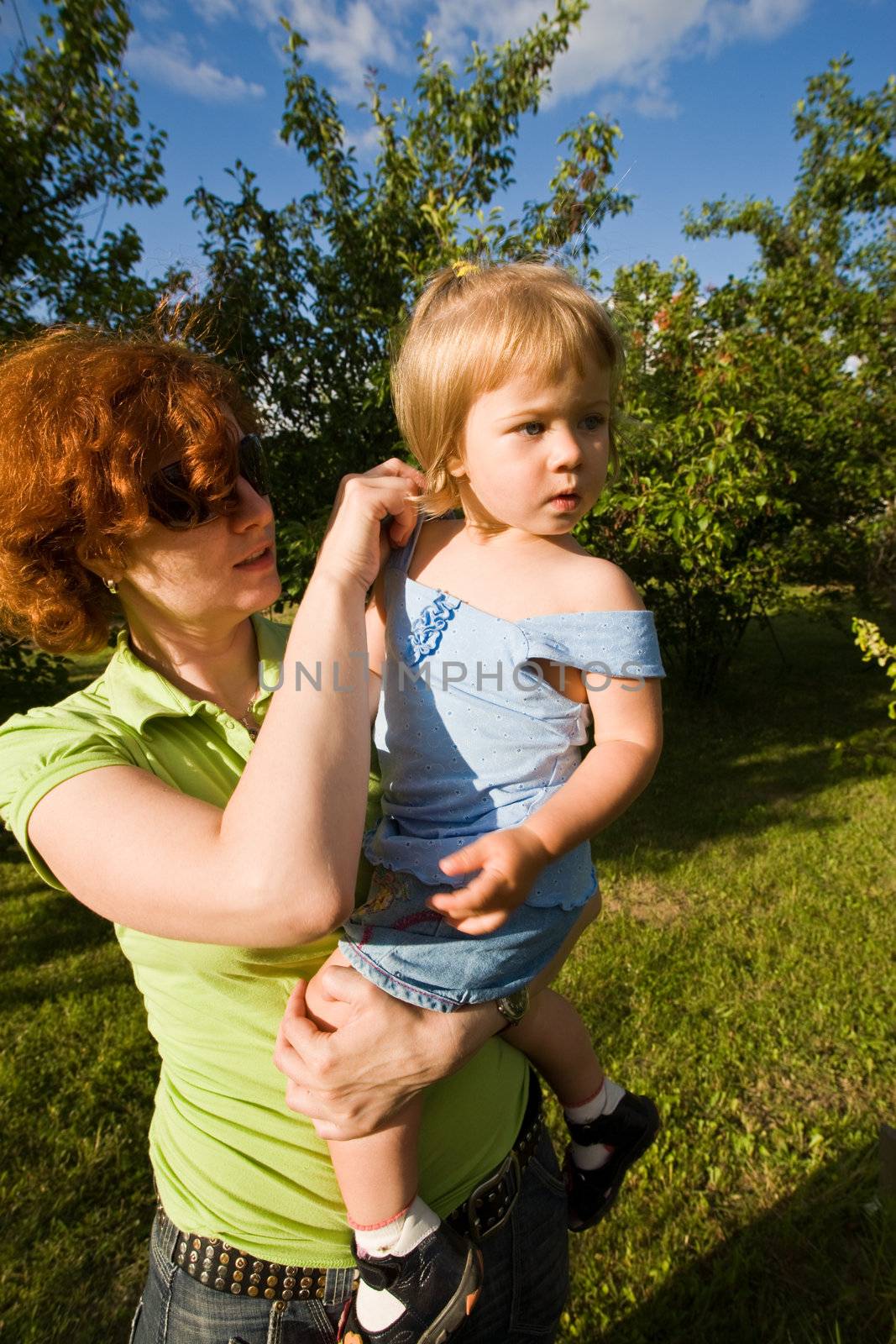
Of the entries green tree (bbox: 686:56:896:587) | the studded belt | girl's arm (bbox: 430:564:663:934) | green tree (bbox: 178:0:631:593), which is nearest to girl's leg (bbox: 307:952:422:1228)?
the studded belt

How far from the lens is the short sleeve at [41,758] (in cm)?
117

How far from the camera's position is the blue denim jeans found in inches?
52.4

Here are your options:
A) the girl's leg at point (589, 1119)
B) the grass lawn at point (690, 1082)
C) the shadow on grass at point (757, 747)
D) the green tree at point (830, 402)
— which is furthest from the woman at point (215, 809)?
the green tree at point (830, 402)

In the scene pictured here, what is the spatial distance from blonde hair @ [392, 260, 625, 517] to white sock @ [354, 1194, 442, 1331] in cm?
131

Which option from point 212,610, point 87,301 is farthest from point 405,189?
point 212,610

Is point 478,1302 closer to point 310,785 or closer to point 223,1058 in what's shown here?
point 223,1058

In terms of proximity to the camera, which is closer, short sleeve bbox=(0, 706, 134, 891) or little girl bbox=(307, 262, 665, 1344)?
short sleeve bbox=(0, 706, 134, 891)

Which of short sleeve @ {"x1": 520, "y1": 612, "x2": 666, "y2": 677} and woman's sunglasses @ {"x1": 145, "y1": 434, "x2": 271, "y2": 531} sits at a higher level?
woman's sunglasses @ {"x1": 145, "y1": 434, "x2": 271, "y2": 531}

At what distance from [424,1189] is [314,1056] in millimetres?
423

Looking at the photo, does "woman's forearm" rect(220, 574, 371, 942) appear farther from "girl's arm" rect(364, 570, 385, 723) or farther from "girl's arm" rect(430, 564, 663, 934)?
"girl's arm" rect(364, 570, 385, 723)

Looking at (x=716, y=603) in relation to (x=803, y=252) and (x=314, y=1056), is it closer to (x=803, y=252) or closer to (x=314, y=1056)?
(x=803, y=252)

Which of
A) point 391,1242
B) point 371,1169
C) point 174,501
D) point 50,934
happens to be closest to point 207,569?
point 174,501

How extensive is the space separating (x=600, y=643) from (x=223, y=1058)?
97 centimetres

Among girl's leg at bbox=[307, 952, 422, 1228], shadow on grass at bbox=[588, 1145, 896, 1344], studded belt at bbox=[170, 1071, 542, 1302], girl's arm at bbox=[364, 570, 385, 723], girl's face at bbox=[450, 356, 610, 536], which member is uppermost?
girl's face at bbox=[450, 356, 610, 536]
